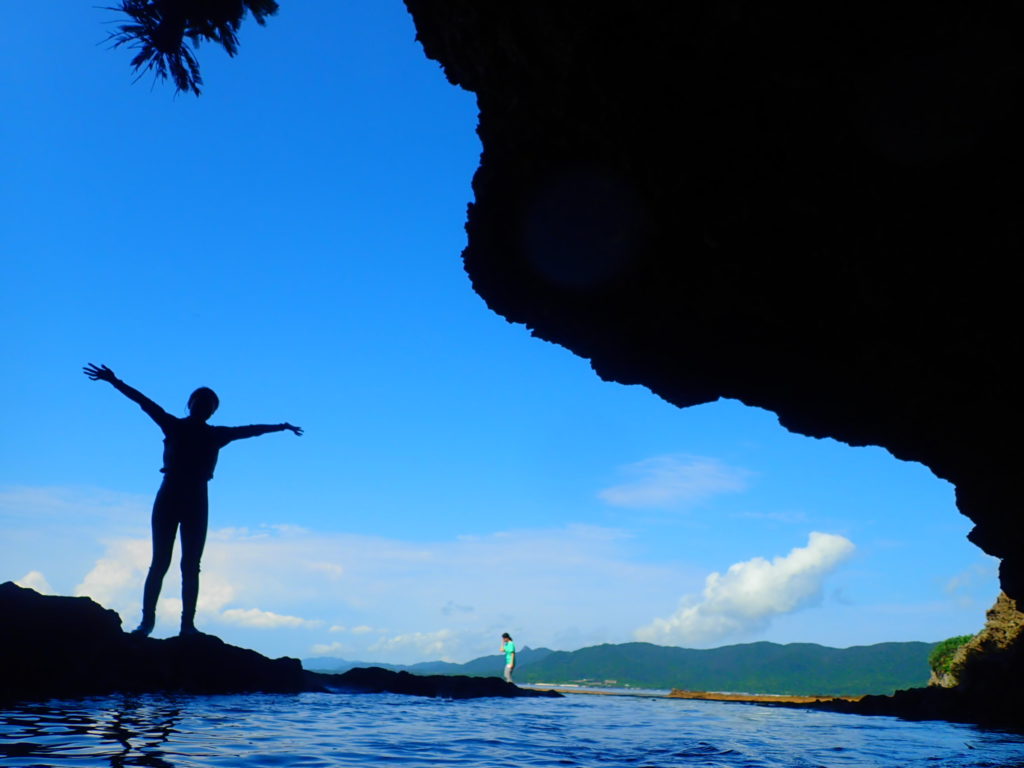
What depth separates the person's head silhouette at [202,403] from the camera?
29.9 feet

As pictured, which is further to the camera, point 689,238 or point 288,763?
point 689,238

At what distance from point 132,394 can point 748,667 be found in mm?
167990

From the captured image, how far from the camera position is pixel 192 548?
8.91 m

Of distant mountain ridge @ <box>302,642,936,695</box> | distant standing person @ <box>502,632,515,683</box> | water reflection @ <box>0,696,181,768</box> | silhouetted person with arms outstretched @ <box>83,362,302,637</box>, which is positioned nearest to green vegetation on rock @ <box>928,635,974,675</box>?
distant standing person @ <box>502,632,515,683</box>

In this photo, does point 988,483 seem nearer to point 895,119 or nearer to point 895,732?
point 895,732

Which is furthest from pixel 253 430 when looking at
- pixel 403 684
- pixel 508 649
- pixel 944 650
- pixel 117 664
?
pixel 944 650

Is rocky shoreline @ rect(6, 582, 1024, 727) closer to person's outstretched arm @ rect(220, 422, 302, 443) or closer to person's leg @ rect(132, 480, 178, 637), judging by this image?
person's leg @ rect(132, 480, 178, 637)

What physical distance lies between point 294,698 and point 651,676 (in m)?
141

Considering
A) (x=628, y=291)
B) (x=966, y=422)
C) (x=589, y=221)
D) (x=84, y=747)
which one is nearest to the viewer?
(x=84, y=747)

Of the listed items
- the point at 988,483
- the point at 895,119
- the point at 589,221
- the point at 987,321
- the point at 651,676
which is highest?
the point at 589,221

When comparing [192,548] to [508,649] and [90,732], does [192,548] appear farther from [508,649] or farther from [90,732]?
[508,649]

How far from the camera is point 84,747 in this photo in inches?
139

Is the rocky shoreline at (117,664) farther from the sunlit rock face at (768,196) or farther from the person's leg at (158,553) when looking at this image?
the sunlit rock face at (768,196)

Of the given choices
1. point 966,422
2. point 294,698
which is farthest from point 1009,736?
point 294,698
